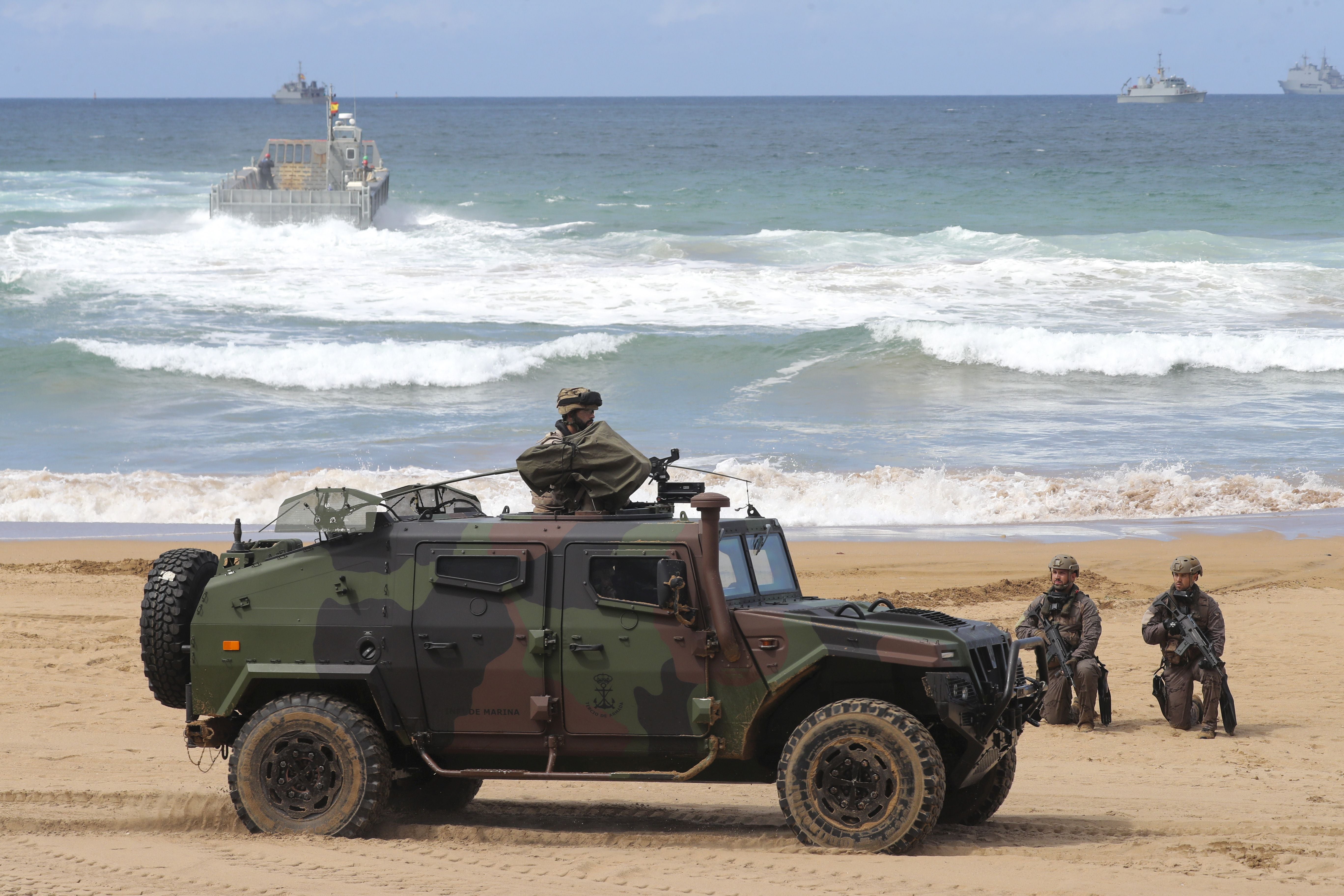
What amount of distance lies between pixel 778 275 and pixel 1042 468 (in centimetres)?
1758

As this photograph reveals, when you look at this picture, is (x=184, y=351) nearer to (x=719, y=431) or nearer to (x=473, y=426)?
(x=473, y=426)

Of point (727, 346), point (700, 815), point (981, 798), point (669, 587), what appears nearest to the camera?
point (669, 587)

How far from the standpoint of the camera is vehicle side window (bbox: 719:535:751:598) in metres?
6.83

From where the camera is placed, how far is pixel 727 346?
27.8m

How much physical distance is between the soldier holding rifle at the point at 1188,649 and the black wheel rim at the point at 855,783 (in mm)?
3792

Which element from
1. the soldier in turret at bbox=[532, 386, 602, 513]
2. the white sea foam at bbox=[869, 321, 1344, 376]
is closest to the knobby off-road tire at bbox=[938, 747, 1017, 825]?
the soldier in turret at bbox=[532, 386, 602, 513]

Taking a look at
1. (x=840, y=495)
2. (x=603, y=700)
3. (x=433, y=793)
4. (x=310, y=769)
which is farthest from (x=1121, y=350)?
(x=310, y=769)

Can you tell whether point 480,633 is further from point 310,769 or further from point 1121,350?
point 1121,350

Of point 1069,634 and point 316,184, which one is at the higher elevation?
point 316,184

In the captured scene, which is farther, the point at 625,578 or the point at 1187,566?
the point at 1187,566

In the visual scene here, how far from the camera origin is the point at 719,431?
2183cm

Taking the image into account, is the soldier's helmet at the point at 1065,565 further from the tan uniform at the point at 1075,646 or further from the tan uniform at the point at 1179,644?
the tan uniform at the point at 1179,644

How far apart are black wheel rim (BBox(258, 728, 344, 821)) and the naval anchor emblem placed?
1233 mm

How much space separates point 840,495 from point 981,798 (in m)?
10.7
